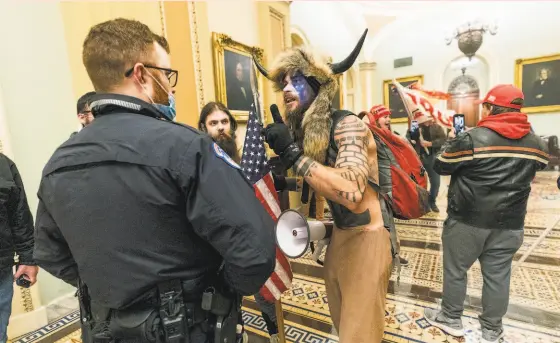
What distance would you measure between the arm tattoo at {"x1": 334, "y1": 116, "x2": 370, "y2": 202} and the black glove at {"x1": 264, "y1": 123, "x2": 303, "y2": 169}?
0.21 meters

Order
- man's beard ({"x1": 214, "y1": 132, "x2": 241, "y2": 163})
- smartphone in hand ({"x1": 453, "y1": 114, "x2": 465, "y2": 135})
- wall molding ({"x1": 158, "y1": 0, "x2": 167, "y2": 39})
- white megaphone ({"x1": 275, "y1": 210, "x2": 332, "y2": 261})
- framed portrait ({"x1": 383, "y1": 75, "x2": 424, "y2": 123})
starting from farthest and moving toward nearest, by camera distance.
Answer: framed portrait ({"x1": 383, "y1": 75, "x2": 424, "y2": 123}) < wall molding ({"x1": 158, "y1": 0, "x2": 167, "y2": 39}) < smartphone in hand ({"x1": 453, "y1": 114, "x2": 465, "y2": 135}) < man's beard ({"x1": 214, "y1": 132, "x2": 241, "y2": 163}) < white megaphone ({"x1": 275, "y1": 210, "x2": 332, "y2": 261})

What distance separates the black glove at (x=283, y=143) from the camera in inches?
58.8

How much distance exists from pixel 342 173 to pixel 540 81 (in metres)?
12.1

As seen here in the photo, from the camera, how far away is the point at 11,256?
199 centimetres

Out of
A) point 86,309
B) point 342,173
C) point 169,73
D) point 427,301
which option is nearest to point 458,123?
point 427,301

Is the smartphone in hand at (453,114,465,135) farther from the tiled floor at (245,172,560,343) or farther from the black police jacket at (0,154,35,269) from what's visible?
the black police jacket at (0,154,35,269)

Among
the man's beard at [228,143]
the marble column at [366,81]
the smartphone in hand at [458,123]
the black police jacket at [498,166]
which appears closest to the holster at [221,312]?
the man's beard at [228,143]

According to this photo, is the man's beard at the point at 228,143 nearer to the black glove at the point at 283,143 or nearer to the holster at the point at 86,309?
the black glove at the point at 283,143

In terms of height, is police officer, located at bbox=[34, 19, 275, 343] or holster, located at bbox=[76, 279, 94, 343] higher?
police officer, located at bbox=[34, 19, 275, 343]

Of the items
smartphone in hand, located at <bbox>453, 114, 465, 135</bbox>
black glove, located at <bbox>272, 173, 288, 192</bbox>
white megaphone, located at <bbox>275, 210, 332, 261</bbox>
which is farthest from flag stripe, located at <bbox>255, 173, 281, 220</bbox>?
smartphone in hand, located at <bbox>453, 114, 465, 135</bbox>

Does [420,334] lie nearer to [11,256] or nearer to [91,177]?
[91,177]

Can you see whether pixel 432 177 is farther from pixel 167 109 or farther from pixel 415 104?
pixel 167 109

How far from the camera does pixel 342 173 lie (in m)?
1.39

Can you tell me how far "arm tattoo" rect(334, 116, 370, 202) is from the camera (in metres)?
1.39
